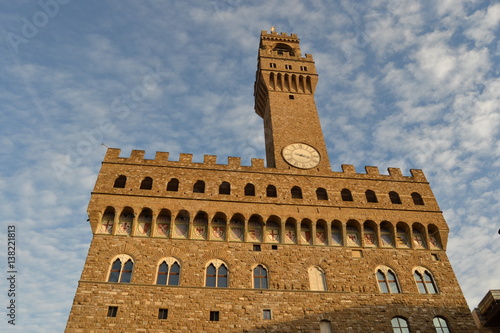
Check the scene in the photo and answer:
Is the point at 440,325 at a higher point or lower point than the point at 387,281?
lower

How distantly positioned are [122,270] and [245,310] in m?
6.00

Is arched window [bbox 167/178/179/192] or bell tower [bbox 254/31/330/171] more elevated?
bell tower [bbox 254/31/330/171]

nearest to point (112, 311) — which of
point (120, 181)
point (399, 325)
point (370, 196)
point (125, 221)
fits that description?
point (125, 221)

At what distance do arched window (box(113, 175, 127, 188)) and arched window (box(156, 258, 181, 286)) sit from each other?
16.9 ft

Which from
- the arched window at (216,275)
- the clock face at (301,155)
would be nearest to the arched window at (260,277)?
the arched window at (216,275)

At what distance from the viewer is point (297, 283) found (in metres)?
19.5

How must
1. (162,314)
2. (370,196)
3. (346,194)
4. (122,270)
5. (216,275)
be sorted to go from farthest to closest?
(346,194)
(370,196)
(216,275)
(122,270)
(162,314)

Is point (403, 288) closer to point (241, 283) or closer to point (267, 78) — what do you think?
point (241, 283)

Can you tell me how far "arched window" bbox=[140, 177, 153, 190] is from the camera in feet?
72.4

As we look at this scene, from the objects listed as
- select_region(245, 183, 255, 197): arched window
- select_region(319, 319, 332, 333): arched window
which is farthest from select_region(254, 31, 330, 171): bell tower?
select_region(319, 319, 332, 333): arched window

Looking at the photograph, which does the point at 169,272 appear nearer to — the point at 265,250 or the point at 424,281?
the point at 265,250

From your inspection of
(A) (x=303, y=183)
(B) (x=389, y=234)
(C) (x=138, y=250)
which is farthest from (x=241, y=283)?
(B) (x=389, y=234)

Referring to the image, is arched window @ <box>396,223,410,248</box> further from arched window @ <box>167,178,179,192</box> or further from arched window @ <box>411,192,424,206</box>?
arched window @ <box>167,178,179,192</box>

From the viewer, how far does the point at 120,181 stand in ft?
72.8
